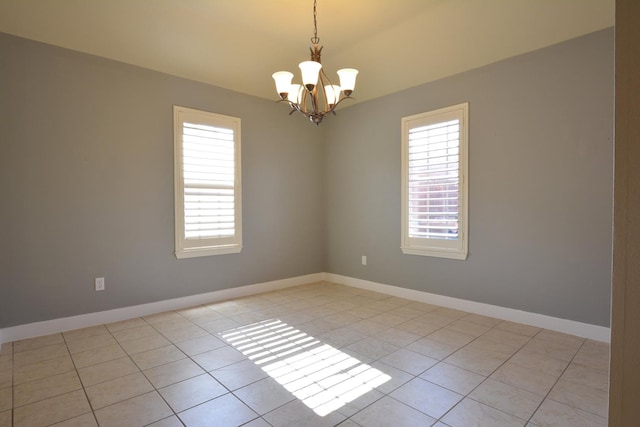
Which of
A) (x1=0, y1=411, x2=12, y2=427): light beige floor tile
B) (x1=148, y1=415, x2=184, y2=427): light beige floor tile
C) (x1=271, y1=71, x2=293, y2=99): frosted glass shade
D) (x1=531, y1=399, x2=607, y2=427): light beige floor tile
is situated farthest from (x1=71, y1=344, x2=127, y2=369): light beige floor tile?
(x1=531, y1=399, x2=607, y2=427): light beige floor tile

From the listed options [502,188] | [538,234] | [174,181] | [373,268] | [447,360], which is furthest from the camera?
[373,268]

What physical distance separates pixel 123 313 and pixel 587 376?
4.19 metres

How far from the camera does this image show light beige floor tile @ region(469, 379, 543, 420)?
197 cm

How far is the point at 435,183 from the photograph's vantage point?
400cm

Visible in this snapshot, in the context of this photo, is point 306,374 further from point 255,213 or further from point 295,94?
point 255,213

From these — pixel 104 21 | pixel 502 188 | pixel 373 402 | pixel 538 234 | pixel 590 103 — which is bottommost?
pixel 373 402

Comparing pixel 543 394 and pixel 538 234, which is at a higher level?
pixel 538 234

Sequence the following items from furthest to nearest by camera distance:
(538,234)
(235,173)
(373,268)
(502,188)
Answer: (373,268)
(235,173)
(502,188)
(538,234)

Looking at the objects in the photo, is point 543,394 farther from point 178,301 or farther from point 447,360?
point 178,301

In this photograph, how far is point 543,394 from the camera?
214cm

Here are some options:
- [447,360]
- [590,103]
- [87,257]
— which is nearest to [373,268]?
[447,360]

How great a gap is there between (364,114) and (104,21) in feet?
10.5

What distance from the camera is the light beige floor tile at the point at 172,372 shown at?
2.30 m

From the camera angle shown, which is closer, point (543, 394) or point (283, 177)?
point (543, 394)
